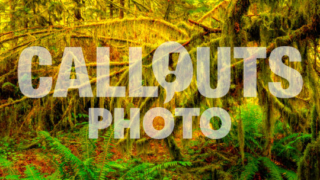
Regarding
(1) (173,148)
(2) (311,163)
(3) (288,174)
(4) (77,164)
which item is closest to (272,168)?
(3) (288,174)

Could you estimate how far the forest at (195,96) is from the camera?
246 cm

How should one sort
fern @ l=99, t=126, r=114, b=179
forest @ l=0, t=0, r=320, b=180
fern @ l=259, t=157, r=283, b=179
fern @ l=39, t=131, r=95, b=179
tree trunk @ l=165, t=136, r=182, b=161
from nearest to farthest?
forest @ l=0, t=0, r=320, b=180 < fern @ l=39, t=131, r=95, b=179 < fern @ l=99, t=126, r=114, b=179 < fern @ l=259, t=157, r=283, b=179 < tree trunk @ l=165, t=136, r=182, b=161

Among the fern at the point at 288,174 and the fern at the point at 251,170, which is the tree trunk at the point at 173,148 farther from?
the fern at the point at 288,174

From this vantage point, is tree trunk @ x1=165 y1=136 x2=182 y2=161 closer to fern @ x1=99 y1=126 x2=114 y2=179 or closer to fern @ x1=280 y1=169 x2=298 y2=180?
fern @ x1=99 y1=126 x2=114 y2=179

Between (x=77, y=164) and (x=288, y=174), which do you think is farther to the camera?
(x=288, y=174)

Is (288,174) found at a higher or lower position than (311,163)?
lower

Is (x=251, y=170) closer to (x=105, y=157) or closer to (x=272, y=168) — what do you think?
(x=272, y=168)

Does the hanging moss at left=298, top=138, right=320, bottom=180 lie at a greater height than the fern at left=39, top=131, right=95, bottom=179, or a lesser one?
greater

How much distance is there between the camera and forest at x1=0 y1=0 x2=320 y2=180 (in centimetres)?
246

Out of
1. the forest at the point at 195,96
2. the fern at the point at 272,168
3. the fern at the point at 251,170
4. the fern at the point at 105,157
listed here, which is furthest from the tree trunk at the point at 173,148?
the fern at the point at 272,168

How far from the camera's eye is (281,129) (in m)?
4.89

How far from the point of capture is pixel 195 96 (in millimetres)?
3170

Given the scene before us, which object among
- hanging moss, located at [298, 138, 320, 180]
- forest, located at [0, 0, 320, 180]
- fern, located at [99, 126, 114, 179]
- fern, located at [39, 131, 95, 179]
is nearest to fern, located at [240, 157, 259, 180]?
forest, located at [0, 0, 320, 180]

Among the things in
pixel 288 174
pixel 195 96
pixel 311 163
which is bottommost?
pixel 288 174
